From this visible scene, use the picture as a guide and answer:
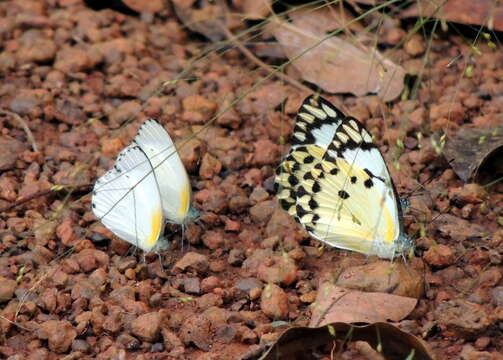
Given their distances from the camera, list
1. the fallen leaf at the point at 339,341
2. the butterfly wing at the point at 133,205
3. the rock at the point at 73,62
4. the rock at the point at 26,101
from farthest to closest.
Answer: the rock at the point at 73,62, the rock at the point at 26,101, the butterfly wing at the point at 133,205, the fallen leaf at the point at 339,341

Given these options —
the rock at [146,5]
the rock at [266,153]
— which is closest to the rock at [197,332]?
the rock at [266,153]

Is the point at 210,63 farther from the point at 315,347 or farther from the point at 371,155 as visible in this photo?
the point at 315,347

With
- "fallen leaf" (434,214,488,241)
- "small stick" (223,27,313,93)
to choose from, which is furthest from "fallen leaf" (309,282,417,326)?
"small stick" (223,27,313,93)

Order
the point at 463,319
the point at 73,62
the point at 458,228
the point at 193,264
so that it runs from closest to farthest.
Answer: the point at 463,319 → the point at 193,264 → the point at 458,228 → the point at 73,62

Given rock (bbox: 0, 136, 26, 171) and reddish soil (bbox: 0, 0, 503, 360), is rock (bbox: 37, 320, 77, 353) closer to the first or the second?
reddish soil (bbox: 0, 0, 503, 360)

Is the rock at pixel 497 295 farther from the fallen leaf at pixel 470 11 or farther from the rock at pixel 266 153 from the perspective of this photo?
the fallen leaf at pixel 470 11

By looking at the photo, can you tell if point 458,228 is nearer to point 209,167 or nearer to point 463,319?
point 463,319

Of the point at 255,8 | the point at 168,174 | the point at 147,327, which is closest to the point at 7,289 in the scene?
the point at 147,327
